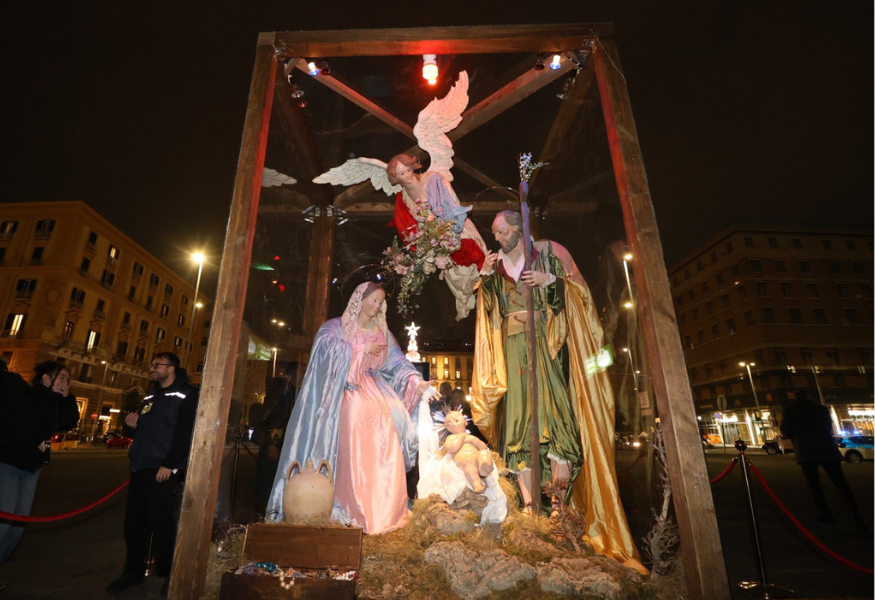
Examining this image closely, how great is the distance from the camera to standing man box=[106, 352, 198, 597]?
392 centimetres

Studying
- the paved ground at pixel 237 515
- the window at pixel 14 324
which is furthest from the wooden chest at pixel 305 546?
the window at pixel 14 324

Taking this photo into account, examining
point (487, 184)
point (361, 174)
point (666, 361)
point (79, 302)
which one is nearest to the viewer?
point (666, 361)

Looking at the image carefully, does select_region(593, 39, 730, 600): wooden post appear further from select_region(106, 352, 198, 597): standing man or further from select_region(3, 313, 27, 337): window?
select_region(3, 313, 27, 337): window

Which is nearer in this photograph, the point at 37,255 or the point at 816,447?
the point at 816,447

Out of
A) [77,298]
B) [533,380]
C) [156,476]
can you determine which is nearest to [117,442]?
[77,298]

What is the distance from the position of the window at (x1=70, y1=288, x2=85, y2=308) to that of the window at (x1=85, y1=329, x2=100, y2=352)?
219 centimetres

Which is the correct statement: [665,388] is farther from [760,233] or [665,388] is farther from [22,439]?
[760,233]

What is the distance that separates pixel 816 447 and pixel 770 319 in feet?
136

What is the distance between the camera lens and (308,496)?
349cm

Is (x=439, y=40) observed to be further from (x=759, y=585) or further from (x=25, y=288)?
(x=25, y=288)

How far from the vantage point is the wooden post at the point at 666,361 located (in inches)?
114

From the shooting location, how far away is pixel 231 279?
12.1ft

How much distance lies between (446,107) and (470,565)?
445 cm

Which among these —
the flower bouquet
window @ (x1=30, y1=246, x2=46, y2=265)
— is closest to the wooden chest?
the flower bouquet
